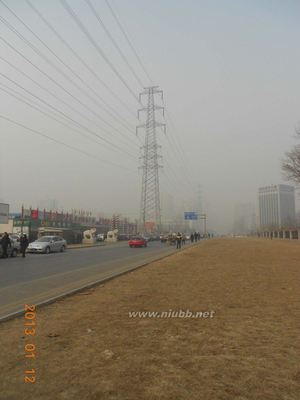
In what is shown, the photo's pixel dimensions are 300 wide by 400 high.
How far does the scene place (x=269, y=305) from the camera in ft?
29.9

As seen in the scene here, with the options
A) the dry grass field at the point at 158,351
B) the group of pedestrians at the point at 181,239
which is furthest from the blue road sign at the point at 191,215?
the dry grass field at the point at 158,351

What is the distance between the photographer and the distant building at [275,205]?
143 meters

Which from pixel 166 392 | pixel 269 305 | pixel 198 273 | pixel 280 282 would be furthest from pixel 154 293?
pixel 166 392

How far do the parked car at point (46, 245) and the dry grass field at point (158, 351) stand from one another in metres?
27.5

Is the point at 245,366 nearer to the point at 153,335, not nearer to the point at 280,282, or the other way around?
the point at 153,335

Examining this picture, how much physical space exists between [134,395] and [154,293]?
672 cm

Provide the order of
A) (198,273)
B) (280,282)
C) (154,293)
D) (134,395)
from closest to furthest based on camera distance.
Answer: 1. (134,395)
2. (154,293)
3. (280,282)
4. (198,273)

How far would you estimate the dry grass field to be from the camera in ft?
14.2

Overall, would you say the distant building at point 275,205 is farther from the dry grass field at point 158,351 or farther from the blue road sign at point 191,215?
the dry grass field at point 158,351

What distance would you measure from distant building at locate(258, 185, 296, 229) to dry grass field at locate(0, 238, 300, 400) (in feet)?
435
